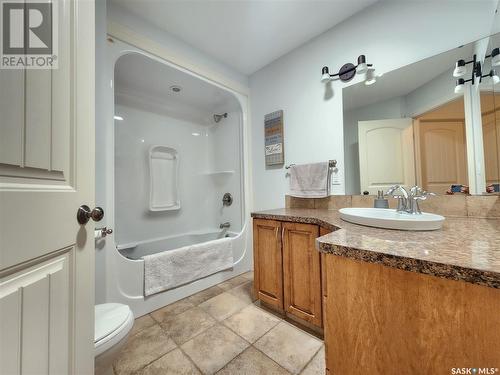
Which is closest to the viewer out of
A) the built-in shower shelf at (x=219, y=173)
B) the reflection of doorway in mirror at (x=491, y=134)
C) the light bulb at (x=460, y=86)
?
the reflection of doorway in mirror at (x=491, y=134)

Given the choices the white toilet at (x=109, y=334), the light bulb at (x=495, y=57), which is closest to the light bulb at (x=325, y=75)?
the light bulb at (x=495, y=57)

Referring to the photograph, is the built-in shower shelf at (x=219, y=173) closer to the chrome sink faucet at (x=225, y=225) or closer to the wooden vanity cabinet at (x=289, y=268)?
the chrome sink faucet at (x=225, y=225)

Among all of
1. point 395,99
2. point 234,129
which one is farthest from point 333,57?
point 234,129

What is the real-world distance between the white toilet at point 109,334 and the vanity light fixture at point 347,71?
217cm

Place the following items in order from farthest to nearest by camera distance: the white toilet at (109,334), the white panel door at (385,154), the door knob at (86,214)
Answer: the white panel door at (385,154) → the white toilet at (109,334) → the door knob at (86,214)

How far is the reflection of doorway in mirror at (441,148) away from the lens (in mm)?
1194

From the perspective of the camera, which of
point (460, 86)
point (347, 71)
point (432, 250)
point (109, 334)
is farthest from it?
point (347, 71)

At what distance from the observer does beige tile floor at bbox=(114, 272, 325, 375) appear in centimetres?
108

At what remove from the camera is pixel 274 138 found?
2.17 m

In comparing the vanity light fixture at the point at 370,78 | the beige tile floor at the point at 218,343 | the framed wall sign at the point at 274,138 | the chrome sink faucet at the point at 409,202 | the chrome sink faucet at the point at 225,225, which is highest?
the vanity light fixture at the point at 370,78

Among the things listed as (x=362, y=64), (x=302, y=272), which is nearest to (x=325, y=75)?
(x=362, y=64)

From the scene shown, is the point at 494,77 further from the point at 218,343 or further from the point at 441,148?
the point at 218,343

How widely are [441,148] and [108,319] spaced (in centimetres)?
212

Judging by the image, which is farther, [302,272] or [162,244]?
[162,244]
